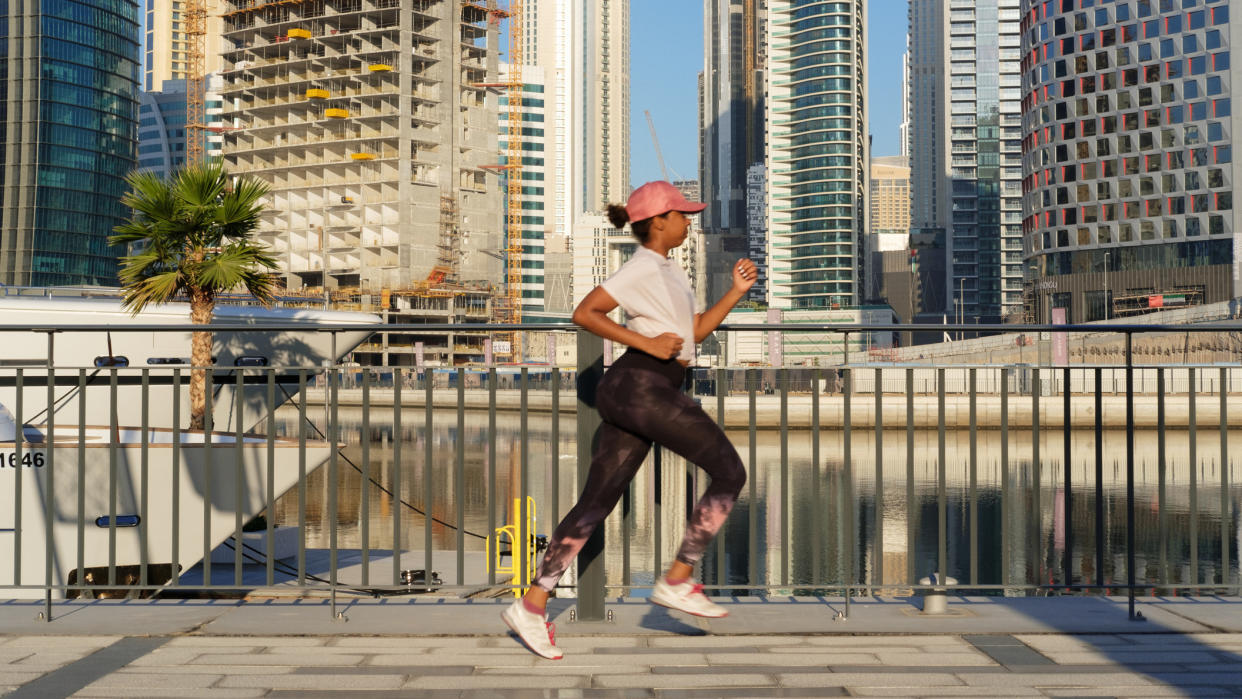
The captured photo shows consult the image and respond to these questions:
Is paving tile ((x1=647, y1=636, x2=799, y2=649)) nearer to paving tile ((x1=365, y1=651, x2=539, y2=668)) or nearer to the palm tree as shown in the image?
paving tile ((x1=365, y1=651, x2=539, y2=668))

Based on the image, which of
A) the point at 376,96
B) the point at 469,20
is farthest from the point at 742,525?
the point at 469,20

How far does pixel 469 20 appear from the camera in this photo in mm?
121188

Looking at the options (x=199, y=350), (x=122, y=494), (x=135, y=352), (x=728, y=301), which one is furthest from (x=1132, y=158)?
(x=728, y=301)

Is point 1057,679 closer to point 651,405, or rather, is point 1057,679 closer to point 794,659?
point 794,659

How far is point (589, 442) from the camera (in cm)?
527

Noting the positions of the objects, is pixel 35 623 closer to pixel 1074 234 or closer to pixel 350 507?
pixel 350 507

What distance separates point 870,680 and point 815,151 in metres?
176

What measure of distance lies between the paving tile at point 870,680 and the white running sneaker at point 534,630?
2.78ft

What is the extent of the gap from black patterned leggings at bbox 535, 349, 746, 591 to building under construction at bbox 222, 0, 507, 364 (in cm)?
10726

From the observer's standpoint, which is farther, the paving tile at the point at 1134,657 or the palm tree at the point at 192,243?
the palm tree at the point at 192,243

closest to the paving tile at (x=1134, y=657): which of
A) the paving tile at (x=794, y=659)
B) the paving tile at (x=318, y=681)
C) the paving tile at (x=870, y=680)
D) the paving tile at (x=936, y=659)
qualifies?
the paving tile at (x=936, y=659)

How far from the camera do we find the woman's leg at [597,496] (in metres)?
4.53

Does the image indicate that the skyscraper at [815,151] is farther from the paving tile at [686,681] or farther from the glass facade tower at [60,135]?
the paving tile at [686,681]

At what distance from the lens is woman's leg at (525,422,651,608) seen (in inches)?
178
